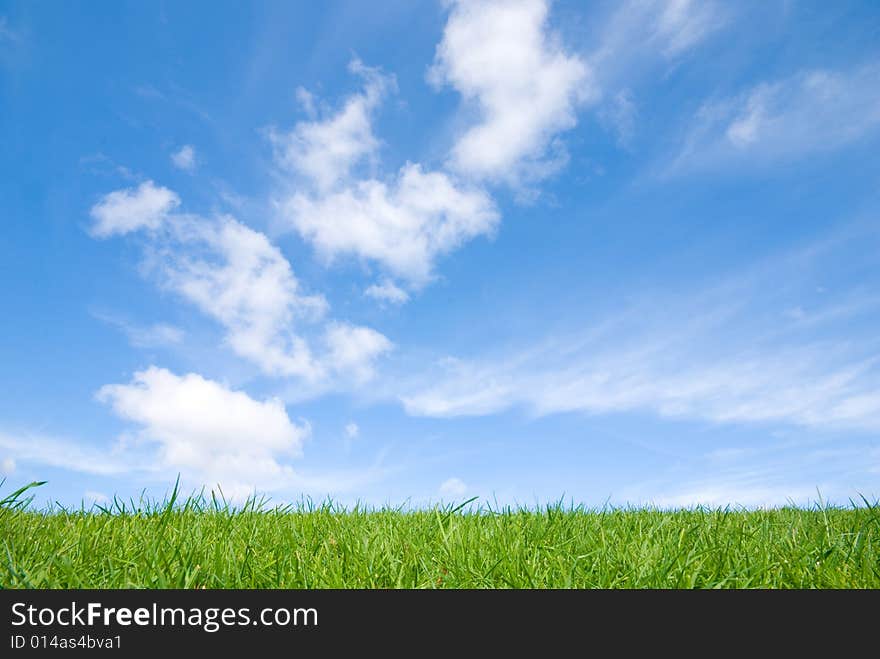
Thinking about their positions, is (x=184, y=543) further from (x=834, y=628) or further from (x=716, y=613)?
(x=834, y=628)

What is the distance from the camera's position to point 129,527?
4.70 metres

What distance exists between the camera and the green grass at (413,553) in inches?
130

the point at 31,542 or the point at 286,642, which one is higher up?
the point at 31,542

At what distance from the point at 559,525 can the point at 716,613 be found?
210cm

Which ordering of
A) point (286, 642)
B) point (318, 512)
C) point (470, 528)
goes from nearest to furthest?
point (286, 642) < point (470, 528) < point (318, 512)

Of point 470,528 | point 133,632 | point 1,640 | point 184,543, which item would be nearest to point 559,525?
point 470,528

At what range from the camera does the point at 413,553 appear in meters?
3.89

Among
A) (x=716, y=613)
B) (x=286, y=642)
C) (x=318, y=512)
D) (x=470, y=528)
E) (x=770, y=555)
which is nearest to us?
(x=286, y=642)

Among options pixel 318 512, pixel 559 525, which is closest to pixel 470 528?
pixel 559 525

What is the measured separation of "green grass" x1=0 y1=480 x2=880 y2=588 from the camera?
331cm

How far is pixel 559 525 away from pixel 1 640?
11.7 feet

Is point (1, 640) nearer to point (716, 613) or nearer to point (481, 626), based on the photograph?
point (481, 626)

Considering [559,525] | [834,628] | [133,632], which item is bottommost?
[834,628]

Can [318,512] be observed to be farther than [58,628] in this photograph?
Yes
